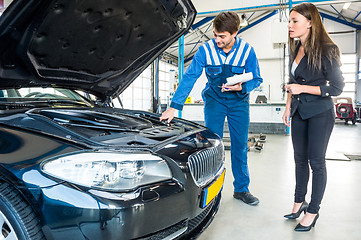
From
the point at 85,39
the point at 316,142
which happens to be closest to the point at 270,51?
the point at 316,142

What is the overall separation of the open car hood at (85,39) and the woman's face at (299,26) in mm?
589

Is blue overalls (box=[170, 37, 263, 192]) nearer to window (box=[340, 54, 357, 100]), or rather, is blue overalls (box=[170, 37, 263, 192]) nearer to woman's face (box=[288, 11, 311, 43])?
woman's face (box=[288, 11, 311, 43])

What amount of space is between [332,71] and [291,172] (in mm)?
1715

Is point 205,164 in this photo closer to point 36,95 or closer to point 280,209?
point 280,209

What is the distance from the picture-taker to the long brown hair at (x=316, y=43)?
1.51 m

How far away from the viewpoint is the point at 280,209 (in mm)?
1952

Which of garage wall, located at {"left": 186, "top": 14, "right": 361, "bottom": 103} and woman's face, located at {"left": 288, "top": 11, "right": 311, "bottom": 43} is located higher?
garage wall, located at {"left": 186, "top": 14, "right": 361, "bottom": 103}

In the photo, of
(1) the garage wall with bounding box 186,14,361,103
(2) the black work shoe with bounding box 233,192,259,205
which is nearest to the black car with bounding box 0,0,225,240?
(2) the black work shoe with bounding box 233,192,259,205

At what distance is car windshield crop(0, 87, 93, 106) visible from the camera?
1496 millimetres

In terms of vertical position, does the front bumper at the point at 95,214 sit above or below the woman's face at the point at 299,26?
below

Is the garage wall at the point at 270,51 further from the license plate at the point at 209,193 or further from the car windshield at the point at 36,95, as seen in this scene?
the license plate at the point at 209,193

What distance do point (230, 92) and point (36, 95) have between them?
4.34ft

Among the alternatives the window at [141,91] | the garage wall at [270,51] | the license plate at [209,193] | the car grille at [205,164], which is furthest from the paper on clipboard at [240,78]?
the garage wall at [270,51]

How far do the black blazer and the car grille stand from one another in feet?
1.92
